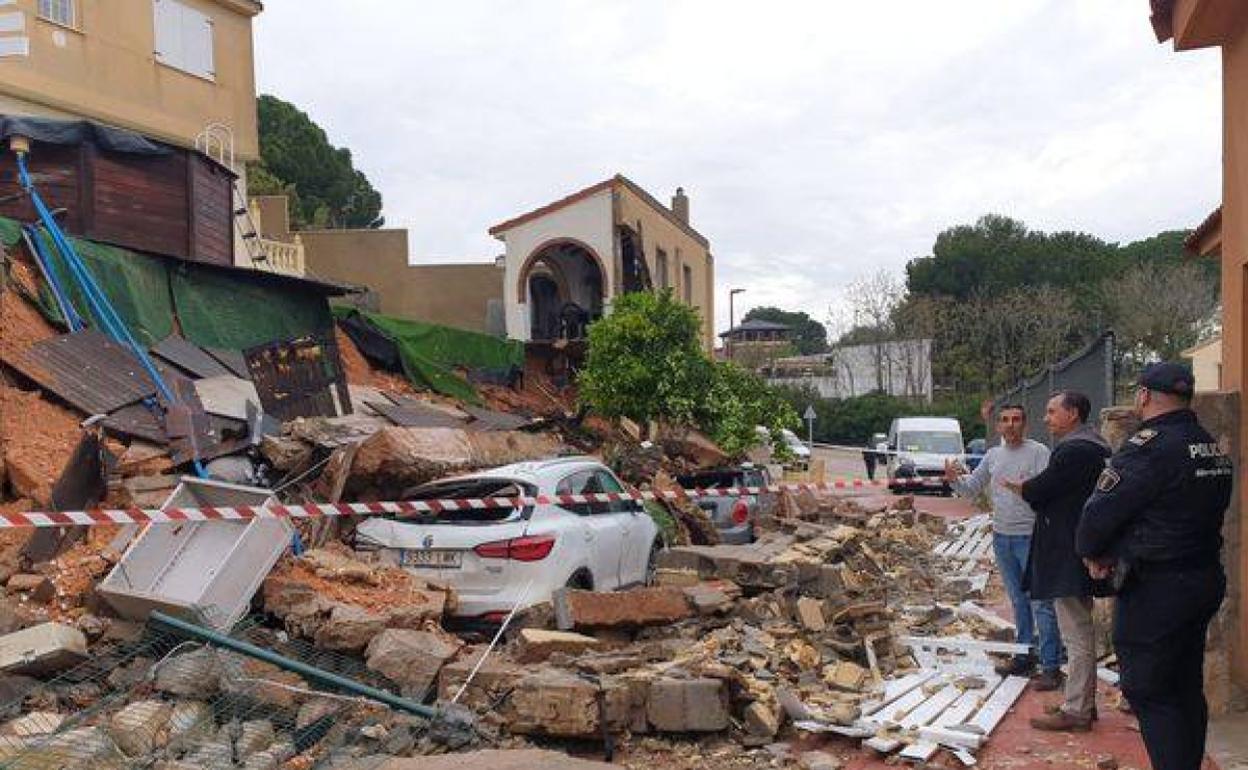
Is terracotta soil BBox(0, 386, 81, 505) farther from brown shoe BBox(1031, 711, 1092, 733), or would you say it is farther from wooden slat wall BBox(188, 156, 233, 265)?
brown shoe BBox(1031, 711, 1092, 733)

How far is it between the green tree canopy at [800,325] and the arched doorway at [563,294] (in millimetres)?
55831

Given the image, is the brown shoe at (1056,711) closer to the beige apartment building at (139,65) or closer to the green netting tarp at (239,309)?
the green netting tarp at (239,309)

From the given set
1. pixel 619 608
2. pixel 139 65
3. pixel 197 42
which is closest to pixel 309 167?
pixel 197 42

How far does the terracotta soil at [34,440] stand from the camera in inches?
376

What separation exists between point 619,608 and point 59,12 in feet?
60.8

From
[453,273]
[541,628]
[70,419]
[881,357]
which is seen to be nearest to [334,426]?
[70,419]

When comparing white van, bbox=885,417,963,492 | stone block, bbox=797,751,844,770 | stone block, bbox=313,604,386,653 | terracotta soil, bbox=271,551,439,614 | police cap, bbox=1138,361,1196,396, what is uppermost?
police cap, bbox=1138,361,1196,396

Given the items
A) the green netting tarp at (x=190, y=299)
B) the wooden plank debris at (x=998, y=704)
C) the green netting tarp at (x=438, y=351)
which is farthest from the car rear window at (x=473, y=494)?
the green netting tarp at (x=438, y=351)

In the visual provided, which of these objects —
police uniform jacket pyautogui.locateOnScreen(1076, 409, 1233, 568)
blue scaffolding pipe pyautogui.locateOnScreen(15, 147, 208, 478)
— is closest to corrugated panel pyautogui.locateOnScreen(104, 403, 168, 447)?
blue scaffolding pipe pyautogui.locateOnScreen(15, 147, 208, 478)

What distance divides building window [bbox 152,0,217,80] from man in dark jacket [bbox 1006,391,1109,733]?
70.7 feet

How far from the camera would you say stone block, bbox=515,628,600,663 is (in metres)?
7.12

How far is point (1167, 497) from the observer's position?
465 centimetres

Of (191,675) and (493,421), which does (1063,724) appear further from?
(493,421)

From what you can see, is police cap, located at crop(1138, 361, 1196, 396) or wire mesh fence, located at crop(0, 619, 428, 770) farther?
wire mesh fence, located at crop(0, 619, 428, 770)
